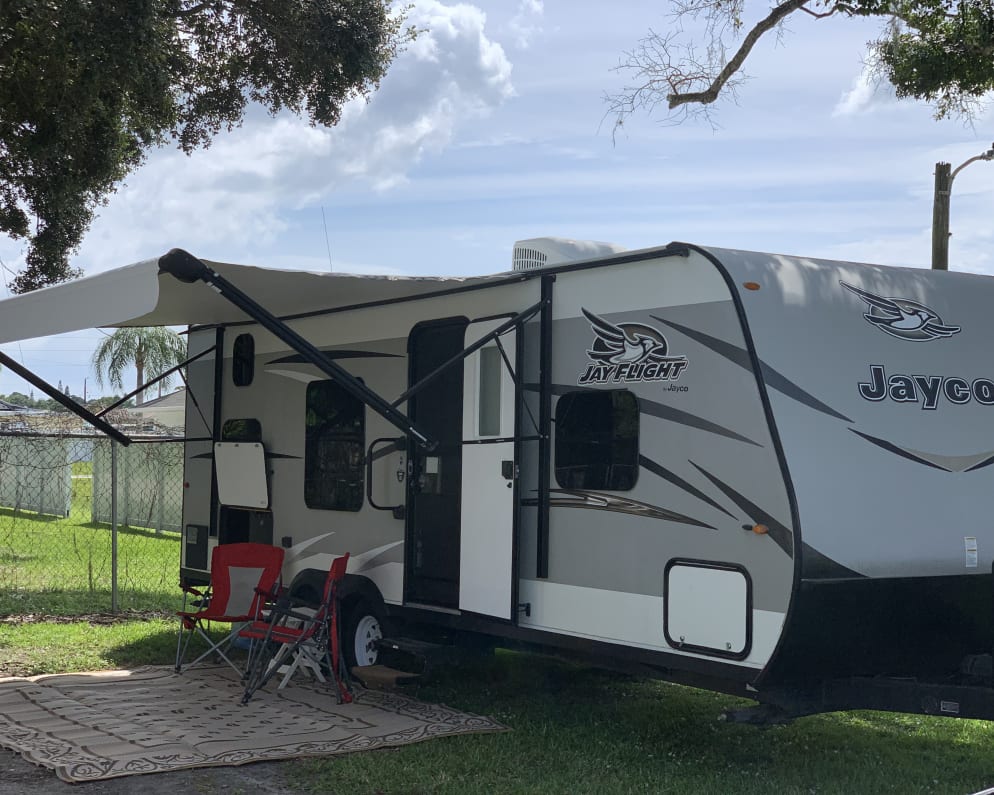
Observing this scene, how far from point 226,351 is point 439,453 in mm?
2708

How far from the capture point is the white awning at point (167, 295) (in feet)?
19.3

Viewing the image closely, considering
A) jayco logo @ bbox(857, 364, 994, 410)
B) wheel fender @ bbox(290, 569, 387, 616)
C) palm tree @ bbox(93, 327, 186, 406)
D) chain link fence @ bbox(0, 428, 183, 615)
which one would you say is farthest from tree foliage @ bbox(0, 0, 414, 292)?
palm tree @ bbox(93, 327, 186, 406)

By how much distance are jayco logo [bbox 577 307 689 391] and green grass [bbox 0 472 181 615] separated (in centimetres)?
654

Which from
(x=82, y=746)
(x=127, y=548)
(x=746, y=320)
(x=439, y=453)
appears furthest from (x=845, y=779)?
(x=127, y=548)

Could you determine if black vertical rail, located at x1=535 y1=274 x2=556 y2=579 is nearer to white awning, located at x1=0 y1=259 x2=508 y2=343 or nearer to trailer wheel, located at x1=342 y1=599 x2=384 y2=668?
white awning, located at x1=0 y1=259 x2=508 y2=343

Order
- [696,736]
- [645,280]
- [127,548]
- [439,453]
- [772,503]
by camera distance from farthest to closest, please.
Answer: [127,548]
[439,453]
[696,736]
[645,280]
[772,503]

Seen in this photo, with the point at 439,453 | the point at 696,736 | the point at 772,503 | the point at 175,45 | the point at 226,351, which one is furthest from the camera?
the point at 175,45

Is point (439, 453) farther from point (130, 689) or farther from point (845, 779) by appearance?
point (845, 779)

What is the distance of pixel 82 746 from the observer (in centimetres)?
604

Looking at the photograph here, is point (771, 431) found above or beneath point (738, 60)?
beneath

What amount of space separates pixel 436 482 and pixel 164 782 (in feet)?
8.29

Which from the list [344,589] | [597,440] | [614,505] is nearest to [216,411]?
[344,589]

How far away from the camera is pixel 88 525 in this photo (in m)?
20.4

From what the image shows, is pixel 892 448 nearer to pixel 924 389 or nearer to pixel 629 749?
pixel 924 389
